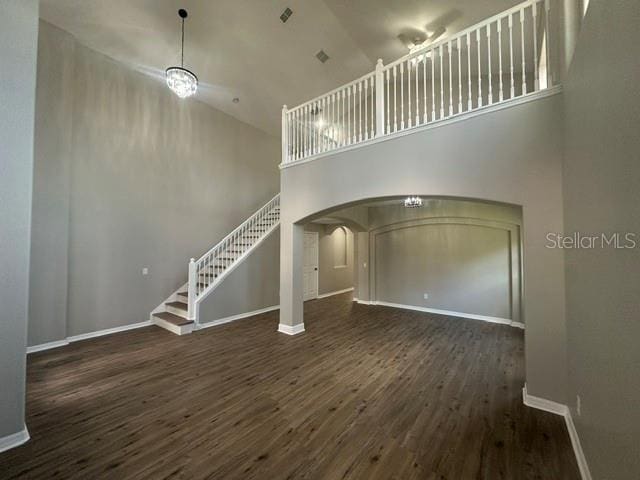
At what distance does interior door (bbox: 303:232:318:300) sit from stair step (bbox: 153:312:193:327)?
370 centimetres

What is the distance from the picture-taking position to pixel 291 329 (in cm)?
479

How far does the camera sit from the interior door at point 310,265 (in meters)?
8.14

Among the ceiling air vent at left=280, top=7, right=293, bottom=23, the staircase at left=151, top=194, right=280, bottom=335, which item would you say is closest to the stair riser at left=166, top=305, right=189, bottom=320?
the staircase at left=151, top=194, right=280, bottom=335

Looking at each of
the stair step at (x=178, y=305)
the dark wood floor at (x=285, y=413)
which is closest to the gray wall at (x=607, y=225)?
the dark wood floor at (x=285, y=413)

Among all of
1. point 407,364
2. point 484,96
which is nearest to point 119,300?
point 407,364

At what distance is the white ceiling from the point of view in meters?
4.16

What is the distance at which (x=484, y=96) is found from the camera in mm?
5824

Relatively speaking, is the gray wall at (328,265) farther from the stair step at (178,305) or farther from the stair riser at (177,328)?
the stair riser at (177,328)

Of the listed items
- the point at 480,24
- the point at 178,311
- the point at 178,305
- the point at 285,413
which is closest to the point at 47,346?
the point at 178,311

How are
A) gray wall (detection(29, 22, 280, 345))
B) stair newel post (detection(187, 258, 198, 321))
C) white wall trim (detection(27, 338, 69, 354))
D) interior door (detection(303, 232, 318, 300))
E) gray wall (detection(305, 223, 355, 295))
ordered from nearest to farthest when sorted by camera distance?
white wall trim (detection(27, 338, 69, 354)) → gray wall (detection(29, 22, 280, 345)) → stair newel post (detection(187, 258, 198, 321)) → interior door (detection(303, 232, 318, 300)) → gray wall (detection(305, 223, 355, 295))

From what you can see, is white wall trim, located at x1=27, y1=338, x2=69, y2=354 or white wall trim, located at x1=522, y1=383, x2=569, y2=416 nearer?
white wall trim, located at x1=522, y1=383, x2=569, y2=416

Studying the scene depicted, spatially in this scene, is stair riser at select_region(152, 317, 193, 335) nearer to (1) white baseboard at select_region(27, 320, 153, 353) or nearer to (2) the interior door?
(1) white baseboard at select_region(27, 320, 153, 353)

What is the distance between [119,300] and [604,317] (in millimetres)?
6496

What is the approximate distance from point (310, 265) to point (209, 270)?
3.23m
